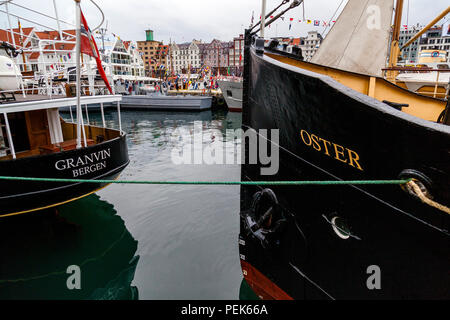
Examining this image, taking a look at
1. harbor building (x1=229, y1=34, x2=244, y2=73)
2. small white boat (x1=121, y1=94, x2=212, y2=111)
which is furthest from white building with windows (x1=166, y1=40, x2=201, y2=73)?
small white boat (x1=121, y1=94, x2=212, y2=111)

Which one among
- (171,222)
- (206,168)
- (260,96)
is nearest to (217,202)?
(171,222)

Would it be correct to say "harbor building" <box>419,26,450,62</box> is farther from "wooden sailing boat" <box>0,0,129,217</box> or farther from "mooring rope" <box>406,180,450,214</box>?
"mooring rope" <box>406,180,450,214</box>

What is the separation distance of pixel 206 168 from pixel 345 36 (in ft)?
27.9

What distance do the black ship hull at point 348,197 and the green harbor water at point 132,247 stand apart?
7.58 ft

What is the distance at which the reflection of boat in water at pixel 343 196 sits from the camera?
2145 mm

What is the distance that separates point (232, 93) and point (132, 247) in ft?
101

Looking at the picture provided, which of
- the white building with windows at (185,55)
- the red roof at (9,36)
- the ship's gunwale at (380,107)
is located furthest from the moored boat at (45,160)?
the white building with windows at (185,55)

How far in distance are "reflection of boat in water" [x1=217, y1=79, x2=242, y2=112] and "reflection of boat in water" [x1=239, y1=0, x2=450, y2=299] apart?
3083 centimetres

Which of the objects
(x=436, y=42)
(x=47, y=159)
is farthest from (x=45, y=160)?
(x=436, y=42)

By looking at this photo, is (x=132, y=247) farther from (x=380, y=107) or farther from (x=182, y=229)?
(x=380, y=107)

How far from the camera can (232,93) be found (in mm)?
35750

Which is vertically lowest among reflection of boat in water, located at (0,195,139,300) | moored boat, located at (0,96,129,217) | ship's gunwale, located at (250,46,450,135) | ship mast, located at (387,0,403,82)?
reflection of boat in water, located at (0,195,139,300)

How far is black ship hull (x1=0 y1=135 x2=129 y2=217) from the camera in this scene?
615 centimetres

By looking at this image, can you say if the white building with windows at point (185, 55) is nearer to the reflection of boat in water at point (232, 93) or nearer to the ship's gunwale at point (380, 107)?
the reflection of boat in water at point (232, 93)
